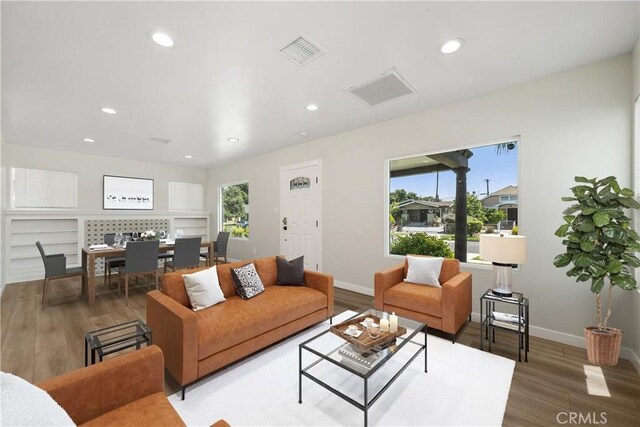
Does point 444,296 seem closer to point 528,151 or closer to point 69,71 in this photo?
point 528,151

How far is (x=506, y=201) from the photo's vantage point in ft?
10.4

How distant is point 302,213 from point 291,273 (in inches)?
86.6

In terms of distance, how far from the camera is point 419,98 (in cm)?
329

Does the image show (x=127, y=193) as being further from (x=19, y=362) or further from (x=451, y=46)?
(x=451, y=46)

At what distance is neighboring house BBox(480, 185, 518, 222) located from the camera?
3.09 meters

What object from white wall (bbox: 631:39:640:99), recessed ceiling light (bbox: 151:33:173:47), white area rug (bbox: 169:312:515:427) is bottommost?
white area rug (bbox: 169:312:515:427)

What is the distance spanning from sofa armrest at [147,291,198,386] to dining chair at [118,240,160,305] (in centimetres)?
240

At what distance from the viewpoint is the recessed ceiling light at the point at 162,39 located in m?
2.10

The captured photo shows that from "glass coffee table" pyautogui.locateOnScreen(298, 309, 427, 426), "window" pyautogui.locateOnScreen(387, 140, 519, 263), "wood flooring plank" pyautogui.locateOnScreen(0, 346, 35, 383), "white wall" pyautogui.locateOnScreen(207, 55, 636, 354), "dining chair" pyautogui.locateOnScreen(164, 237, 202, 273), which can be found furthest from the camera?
"dining chair" pyautogui.locateOnScreen(164, 237, 202, 273)

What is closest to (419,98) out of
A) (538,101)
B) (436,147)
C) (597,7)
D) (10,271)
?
(436,147)

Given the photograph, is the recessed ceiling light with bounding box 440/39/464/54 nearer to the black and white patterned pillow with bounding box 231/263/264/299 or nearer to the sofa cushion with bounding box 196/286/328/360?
the sofa cushion with bounding box 196/286/328/360

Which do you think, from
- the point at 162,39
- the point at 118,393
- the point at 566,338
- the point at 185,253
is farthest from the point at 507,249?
the point at 185,253

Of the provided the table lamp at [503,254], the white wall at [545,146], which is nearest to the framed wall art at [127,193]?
the white wall at [545,146]

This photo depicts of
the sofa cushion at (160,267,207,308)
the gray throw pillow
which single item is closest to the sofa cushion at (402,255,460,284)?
the gray throw pillow
